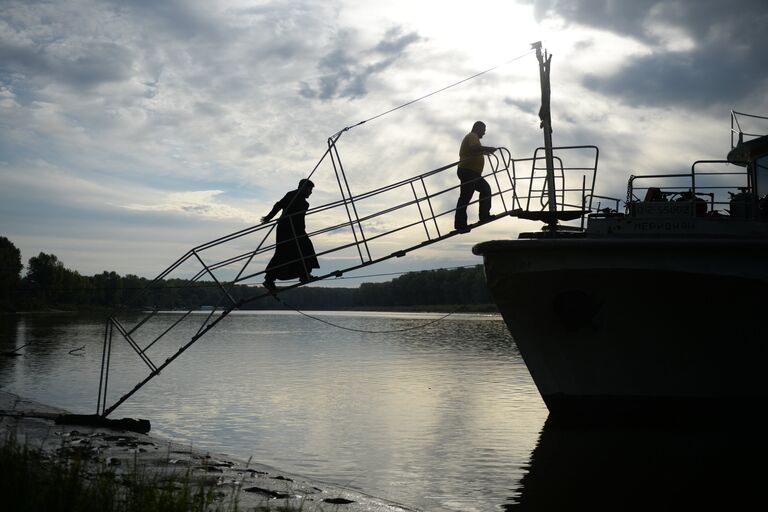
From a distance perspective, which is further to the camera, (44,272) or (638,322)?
(44,272)

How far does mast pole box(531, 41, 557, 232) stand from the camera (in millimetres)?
13125

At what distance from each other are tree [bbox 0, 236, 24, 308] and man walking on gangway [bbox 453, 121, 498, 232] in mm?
113203

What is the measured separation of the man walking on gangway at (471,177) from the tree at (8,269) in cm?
11320

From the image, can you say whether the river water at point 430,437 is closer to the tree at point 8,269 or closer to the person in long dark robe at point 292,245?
the person in long dark robe at point 292,245

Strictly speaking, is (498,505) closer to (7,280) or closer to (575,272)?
(575,272)

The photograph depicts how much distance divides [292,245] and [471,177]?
3.33m

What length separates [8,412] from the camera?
13164 millimetres

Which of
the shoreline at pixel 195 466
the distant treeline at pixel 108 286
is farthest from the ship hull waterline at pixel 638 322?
the distant treeline at pixel 108 286

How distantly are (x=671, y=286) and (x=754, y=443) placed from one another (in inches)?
129

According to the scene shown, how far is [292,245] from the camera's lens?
1267cm

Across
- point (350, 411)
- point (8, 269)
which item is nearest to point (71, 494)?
point (350, 411)

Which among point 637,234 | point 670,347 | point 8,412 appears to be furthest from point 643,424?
point 8,412

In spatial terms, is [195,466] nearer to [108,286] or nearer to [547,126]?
[547,126]

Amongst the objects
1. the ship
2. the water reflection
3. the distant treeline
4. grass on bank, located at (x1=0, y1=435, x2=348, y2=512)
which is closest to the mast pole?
the ship
